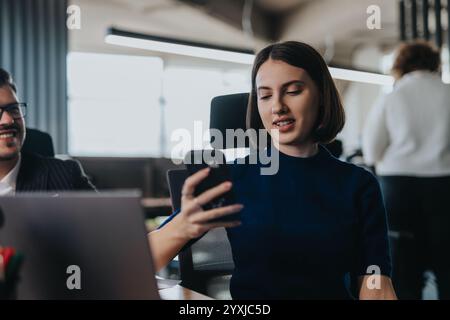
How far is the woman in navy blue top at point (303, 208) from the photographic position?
1.13m

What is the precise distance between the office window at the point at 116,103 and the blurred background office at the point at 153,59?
15mm

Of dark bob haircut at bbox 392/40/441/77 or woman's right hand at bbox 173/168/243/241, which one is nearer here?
woman's right hand at bbox 173/168/243/241

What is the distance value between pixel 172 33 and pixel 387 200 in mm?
4487

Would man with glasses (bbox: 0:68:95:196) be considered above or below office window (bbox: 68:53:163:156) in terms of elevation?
below

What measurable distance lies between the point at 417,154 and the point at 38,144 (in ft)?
5.79

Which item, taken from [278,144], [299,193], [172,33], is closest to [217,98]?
[278,144]

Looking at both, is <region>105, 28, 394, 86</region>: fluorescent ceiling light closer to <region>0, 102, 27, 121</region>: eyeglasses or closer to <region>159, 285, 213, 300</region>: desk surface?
<region>0, 102, 27, 121</region>: eyeglasses

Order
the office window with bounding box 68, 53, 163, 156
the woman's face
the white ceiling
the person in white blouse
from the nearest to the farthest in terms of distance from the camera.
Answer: the woman's face
the person in white blouse
the white ceiling
the office window with bounding box 68, 53, 163, 156

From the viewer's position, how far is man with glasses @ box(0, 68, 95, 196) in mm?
1560

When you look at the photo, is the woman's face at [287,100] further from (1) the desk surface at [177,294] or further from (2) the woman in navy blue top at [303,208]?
(1) the desk surface at [177,294]

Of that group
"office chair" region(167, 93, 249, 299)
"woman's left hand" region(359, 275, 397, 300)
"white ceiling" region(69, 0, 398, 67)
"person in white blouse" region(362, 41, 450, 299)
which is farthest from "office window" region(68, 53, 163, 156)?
"woman's left hand" region(359, 275, 397, 300)

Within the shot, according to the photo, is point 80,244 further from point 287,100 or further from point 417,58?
point 417,58

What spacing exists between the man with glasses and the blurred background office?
0.56 metres
